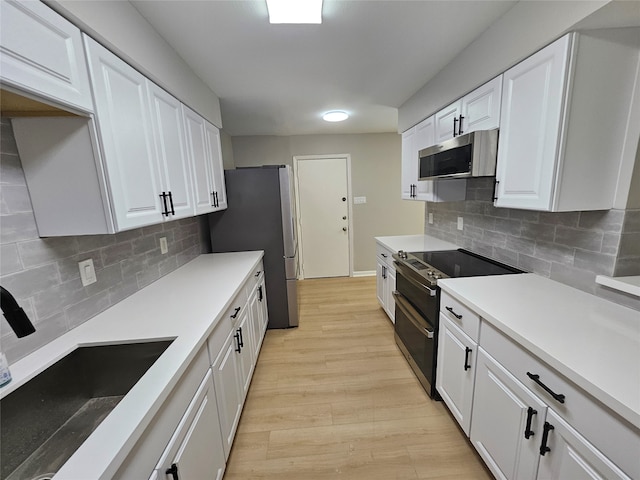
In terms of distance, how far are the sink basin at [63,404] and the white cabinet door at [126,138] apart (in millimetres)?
559

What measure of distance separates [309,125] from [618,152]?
308 centimetres

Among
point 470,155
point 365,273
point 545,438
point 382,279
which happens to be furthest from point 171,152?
point 365,273

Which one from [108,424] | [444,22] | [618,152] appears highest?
[444,22]

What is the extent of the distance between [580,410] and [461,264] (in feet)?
4.19

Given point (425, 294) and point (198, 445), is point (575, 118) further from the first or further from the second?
point (198, 445)

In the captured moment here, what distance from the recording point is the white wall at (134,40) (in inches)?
38.6

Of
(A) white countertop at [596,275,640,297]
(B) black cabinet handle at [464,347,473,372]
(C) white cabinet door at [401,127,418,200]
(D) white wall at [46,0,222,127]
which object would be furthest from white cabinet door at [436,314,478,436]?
(D) white wall at [46,0,222,127]

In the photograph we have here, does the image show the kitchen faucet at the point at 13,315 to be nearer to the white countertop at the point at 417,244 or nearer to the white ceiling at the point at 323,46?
the white ceiling at the point at 323,46

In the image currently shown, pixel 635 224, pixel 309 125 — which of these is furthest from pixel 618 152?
pixel 309 125

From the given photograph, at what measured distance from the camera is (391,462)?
1.49 metres

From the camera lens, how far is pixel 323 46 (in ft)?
5.50

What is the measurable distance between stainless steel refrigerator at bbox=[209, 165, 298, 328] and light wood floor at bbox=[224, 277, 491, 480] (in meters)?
0.77

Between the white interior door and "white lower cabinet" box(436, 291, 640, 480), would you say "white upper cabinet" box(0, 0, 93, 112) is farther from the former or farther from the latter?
the white interior door

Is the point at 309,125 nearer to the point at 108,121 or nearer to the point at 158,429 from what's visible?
the point at 108,121
